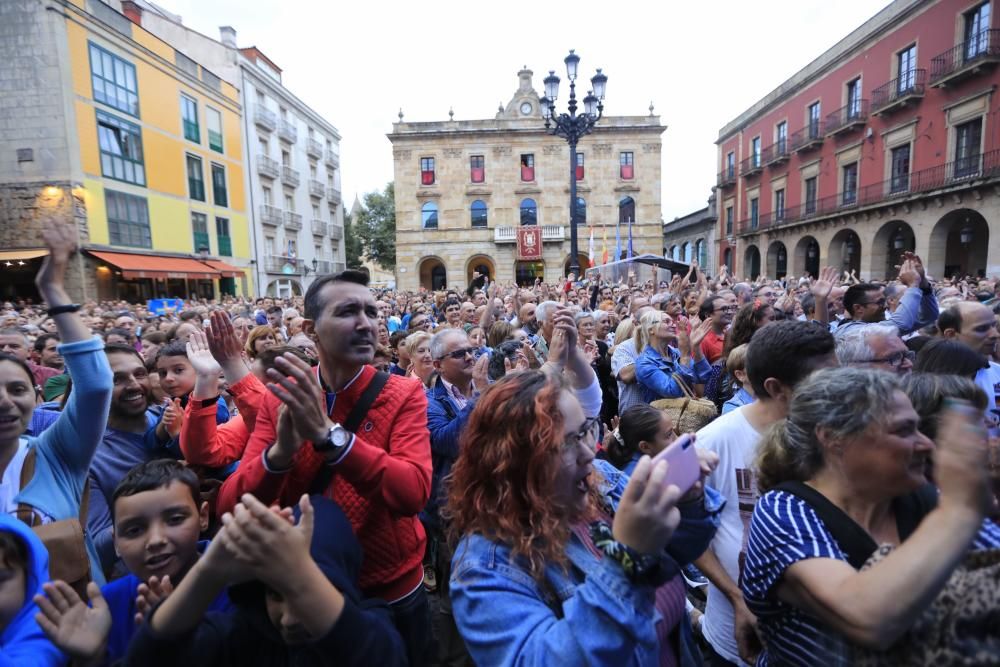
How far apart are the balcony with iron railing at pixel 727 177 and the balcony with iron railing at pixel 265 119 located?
27.1 metres

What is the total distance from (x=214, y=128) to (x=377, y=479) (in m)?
28.6

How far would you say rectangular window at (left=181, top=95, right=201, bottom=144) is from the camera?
22328mm

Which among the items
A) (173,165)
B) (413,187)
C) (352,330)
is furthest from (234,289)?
(352,330)

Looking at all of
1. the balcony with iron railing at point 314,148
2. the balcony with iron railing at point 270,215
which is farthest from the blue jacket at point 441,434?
the balcony with iron railing at point 314,148

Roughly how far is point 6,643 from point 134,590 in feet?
0.97

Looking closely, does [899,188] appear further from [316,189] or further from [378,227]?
[378,227]

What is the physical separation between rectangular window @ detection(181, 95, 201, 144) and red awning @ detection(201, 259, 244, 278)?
5624 millimetres

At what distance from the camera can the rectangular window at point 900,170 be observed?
58.5ft

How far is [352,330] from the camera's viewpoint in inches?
76.4

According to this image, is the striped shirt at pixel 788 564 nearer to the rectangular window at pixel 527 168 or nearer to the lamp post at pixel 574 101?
the lamp post at pixel 574 101

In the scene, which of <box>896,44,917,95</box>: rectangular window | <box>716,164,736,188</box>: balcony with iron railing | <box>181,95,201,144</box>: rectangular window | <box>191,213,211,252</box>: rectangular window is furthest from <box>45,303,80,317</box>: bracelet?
<box>716,164,736,188</box>: balcony with iron railing

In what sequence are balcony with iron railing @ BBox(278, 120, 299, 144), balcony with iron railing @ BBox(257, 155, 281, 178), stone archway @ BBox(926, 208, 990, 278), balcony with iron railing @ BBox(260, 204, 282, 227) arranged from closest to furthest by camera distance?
stone archway @ BBox(926, 208, 990, 278) < balcony with iron railing @ BBox(257, 155, 281, 178) < balcony with iron railing @ BBox(260, 204, 282, 227) < balcony with iron railing @ BBox(278, 120, 299, 144)

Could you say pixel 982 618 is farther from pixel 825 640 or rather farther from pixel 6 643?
pixel 6 643

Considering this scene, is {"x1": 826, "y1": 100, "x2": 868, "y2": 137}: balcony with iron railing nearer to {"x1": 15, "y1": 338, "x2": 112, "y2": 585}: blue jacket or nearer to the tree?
{"x1": 15, "y1": 338, "x2": 112, "y2": 585}: blue jacket
